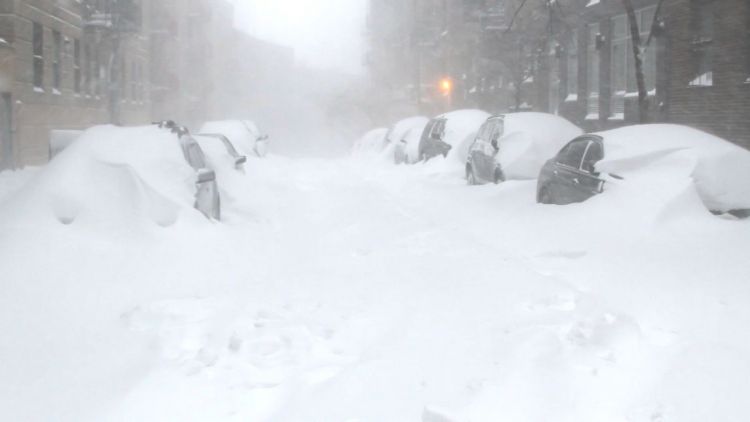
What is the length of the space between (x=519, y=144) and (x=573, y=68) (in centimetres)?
1168

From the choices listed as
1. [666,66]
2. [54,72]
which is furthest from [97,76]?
[666,66]

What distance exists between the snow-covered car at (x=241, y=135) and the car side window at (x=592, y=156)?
1370 cm

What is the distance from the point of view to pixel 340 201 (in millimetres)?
15906

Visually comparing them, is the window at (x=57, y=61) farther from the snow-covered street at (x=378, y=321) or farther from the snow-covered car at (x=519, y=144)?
the snow-covered street at (x=378, y=321)

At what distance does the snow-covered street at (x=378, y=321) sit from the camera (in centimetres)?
493

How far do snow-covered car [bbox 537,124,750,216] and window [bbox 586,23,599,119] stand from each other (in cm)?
1260

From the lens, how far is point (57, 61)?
2706 cm

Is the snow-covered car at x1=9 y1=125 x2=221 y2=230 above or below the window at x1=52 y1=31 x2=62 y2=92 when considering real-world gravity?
below

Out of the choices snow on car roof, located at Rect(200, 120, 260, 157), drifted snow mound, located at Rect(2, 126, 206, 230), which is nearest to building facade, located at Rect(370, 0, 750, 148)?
drifted snow mound, located at Rect(2, 126, 206, 230)

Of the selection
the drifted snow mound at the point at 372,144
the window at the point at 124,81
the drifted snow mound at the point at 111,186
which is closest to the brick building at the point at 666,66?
the drifted snow mound at the point at 372,144

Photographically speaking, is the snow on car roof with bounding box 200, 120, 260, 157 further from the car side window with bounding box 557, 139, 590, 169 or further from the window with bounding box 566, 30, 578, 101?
the car side window with bounding box 557, 139, 590, 169

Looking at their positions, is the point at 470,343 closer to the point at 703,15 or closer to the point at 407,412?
the point at 407,412

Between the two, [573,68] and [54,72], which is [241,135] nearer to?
[54,72]

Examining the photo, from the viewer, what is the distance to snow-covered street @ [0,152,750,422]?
4.93 m
